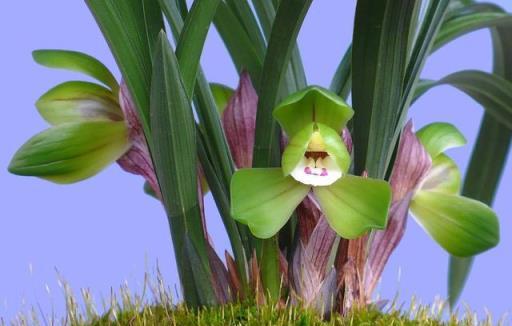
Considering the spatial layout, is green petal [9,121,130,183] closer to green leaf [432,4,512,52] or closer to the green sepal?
the green sepal

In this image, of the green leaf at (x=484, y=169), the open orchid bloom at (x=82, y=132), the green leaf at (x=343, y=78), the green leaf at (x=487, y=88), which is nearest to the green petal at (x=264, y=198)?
the open orchid bloom at (x=82, y=132)

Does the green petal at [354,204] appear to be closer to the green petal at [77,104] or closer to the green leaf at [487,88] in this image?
the green petal at [77,104]

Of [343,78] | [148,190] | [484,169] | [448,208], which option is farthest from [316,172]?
[484,169]

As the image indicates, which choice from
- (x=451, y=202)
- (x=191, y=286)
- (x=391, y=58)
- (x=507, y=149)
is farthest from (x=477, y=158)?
(x=191, y=286)

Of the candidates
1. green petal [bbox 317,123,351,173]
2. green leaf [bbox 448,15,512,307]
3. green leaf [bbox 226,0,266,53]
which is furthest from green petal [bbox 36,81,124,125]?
green leaf [bbox 448,15,512,307]

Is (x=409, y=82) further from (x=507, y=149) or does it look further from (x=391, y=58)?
(x=507, y=149)

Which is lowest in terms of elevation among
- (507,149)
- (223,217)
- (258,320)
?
(258,320)
